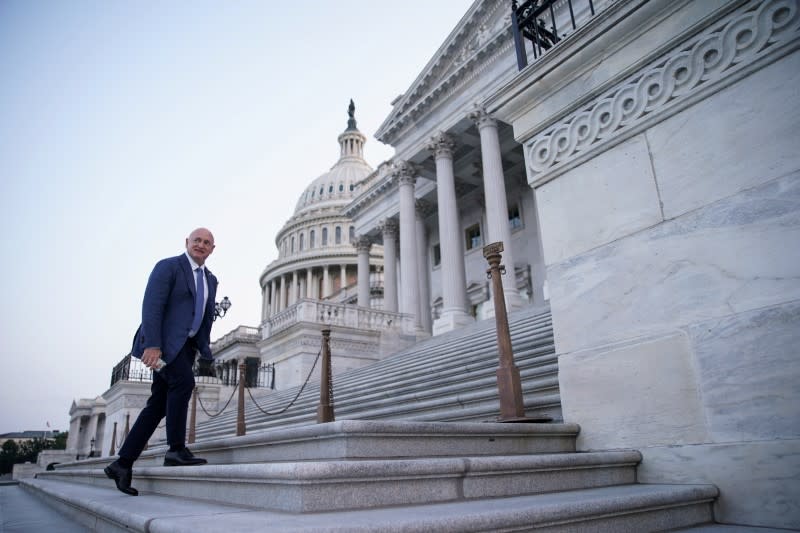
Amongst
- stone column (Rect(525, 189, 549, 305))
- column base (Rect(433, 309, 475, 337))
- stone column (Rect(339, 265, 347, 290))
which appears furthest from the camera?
stone column (Rect(339, 265, 347, 290))

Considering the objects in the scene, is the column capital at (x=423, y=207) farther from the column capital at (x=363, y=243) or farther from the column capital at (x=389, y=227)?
the column capital at (x=363, y=243)

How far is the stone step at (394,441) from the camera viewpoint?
308 centimetres

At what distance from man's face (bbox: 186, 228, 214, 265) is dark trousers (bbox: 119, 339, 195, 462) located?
2.51 feet

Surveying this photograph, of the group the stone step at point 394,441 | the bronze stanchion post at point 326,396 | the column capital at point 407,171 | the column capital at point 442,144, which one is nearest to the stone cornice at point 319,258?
the column capital at point 407,171

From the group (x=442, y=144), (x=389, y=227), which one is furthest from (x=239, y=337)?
(x=442, y=144)

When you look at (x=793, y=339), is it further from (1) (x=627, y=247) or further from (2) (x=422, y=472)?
(2) (x=422, y=472)

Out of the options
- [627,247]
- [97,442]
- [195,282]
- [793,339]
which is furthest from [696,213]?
[97,442]

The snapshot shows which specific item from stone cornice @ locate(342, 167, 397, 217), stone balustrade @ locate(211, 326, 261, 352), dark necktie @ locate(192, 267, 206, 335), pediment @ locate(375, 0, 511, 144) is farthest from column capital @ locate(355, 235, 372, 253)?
stone balustrade @ locate(211, 326, 261, 352)

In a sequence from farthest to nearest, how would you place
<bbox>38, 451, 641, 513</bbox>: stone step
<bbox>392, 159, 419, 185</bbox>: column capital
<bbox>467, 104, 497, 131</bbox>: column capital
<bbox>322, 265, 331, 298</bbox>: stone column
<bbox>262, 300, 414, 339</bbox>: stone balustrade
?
<bbox>322, 265, 331, 298</bbox>: stone column, <bbox>392, 159, 419, 185</bbox>: column capital, <bbox>467, 104, 497, 131</bbox>: column capital, <bbox>262, 300, 414, 339</bbox>: stone balustrade, <bbox>38, 451, 641, 513</bbox>: stone step

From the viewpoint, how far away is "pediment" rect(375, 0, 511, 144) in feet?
73.1

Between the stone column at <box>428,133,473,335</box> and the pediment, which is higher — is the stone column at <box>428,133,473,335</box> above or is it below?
below

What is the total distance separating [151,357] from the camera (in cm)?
396

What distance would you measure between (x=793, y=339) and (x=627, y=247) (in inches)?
49.5

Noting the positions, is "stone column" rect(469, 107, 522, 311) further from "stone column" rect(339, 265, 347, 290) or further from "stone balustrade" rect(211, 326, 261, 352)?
"stone column" rect(339, 265, 347, 290)
